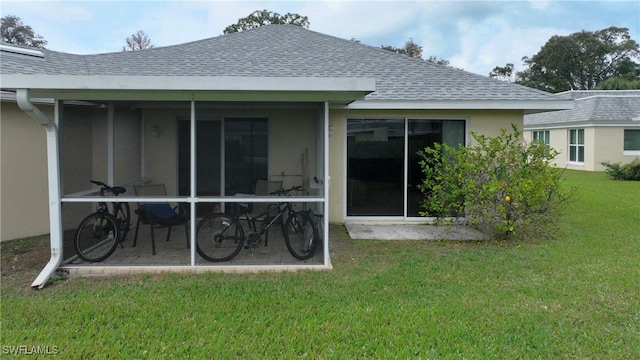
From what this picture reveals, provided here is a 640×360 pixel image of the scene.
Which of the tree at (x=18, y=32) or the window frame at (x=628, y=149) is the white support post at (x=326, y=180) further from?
the tree at (x=18, y=32)

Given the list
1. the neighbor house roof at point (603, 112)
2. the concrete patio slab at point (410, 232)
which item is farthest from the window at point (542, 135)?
the concrete patio slab at point (410, 232)

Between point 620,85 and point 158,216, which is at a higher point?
point 620,85

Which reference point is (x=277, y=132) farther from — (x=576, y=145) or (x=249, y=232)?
(x=576, y=145)

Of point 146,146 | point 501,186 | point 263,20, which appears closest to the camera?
point 501,186

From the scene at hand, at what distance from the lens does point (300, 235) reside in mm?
6324

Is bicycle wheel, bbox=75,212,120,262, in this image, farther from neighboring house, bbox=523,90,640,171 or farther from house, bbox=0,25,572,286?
neighboring house, bbox=523,90,640,171

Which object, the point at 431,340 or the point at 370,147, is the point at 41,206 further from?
the point at 431,340

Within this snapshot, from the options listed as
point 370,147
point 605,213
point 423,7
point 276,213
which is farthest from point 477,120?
point 423,7

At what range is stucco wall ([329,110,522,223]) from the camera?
8820 millimetres

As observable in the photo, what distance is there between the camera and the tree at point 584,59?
5041 cm

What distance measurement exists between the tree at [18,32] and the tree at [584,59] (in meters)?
50.2

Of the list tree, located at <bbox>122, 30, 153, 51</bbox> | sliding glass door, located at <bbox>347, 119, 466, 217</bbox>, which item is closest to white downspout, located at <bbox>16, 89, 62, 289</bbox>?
sliding glass door, located at <bbox>347, 119, 466, 217</bbox>

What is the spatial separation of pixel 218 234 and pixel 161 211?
1.04m

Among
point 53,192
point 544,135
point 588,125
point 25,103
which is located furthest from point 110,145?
point 544,135
